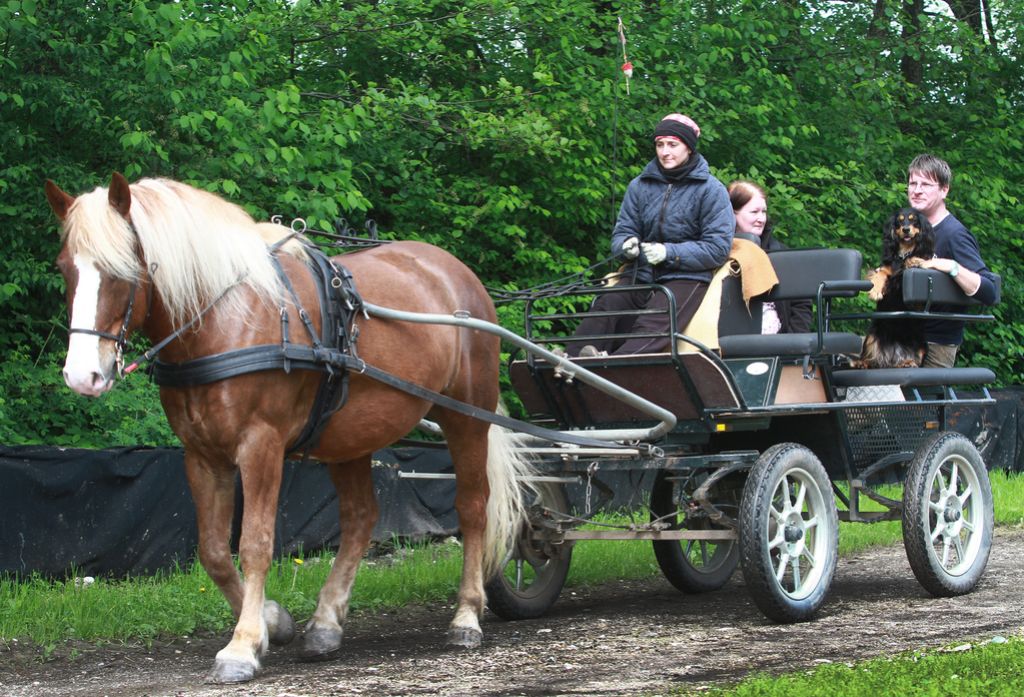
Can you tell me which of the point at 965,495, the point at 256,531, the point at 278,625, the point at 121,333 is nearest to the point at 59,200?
the point at 121,333

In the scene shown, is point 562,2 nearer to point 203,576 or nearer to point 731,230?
point 731,230

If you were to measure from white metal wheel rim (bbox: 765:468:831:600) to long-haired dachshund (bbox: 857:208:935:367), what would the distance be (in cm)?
116

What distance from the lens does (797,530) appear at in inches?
243

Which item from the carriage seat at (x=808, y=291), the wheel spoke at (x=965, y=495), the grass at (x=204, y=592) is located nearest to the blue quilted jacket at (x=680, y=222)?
the carriage seat at (x=808, y=291)

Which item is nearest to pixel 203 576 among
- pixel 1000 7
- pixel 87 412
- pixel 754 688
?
pixel 87 412

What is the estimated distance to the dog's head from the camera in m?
7.20

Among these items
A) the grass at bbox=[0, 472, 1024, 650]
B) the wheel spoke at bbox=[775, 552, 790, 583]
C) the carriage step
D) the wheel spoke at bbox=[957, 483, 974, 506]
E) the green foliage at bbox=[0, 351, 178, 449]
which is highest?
the green foliage at bbox=[0, 351, 178, 449]

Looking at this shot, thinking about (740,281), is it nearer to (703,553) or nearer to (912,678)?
(703,553)

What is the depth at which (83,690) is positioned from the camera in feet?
16.5

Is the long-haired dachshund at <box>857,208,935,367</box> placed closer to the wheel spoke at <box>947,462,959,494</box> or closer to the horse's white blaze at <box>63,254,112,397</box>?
the wheel spoke at <box>947,462,959,494</box>

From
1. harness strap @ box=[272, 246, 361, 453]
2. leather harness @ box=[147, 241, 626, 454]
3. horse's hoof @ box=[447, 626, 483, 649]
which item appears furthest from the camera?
horse's hoof @ box=[447, 626, 483, 649]

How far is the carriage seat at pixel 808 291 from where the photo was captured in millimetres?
6355

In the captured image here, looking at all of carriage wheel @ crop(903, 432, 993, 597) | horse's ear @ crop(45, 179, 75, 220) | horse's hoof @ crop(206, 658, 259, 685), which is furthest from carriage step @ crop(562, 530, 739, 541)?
horse's ear @ crop(45, 179, 75, 220)

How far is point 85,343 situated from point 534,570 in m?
3.17
